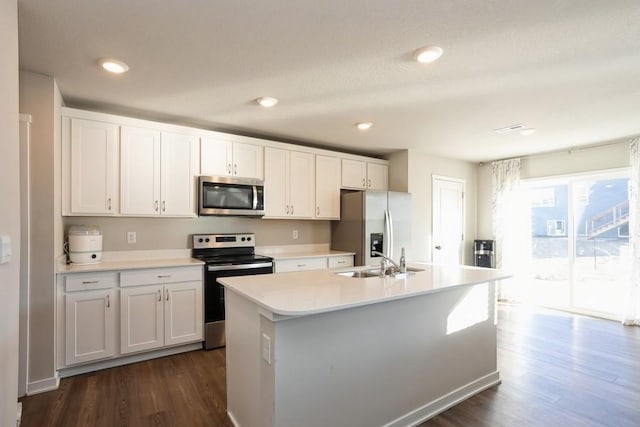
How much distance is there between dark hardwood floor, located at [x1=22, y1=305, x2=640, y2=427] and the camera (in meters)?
2.16

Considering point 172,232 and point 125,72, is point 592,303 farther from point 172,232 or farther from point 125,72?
point 125,72

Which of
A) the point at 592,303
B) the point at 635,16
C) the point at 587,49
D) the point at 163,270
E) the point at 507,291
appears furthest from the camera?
the point at 507,291

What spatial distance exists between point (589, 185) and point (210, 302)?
17.2ft

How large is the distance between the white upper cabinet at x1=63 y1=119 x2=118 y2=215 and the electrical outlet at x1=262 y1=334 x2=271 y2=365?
2265 mm

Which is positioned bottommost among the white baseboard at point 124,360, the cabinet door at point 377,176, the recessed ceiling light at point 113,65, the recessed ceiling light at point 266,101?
the white baseboard at point 124,360

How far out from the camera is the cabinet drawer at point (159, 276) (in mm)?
2939

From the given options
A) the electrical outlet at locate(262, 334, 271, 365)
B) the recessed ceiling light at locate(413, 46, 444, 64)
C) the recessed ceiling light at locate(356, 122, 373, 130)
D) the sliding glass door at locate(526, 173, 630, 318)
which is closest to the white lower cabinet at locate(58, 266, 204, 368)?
the electrical outlet at locate(262, 334, 271, 365)

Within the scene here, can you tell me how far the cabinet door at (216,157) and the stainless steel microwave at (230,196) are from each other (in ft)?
0.34

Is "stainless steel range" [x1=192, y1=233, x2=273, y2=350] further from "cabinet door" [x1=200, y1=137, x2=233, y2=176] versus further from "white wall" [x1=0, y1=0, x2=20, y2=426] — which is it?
"white wall" [x1=0, y1=0, x2=20, y2=426]

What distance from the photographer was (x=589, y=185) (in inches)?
182

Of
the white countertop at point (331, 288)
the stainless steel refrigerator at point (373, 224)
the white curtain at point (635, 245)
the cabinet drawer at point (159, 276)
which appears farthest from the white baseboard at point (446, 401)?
the white curtain at point (635, 245)

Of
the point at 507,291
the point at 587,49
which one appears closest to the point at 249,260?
the point at 587,49

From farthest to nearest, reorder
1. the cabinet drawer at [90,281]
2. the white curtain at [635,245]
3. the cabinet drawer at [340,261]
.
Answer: the cabinet drawer at [340,261] < the white curtain at [635,245] < the cabinet drawer at [90,281]

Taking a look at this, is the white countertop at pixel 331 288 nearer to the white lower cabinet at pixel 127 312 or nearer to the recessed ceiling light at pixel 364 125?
the white lower cabinet at pixel 127 312
